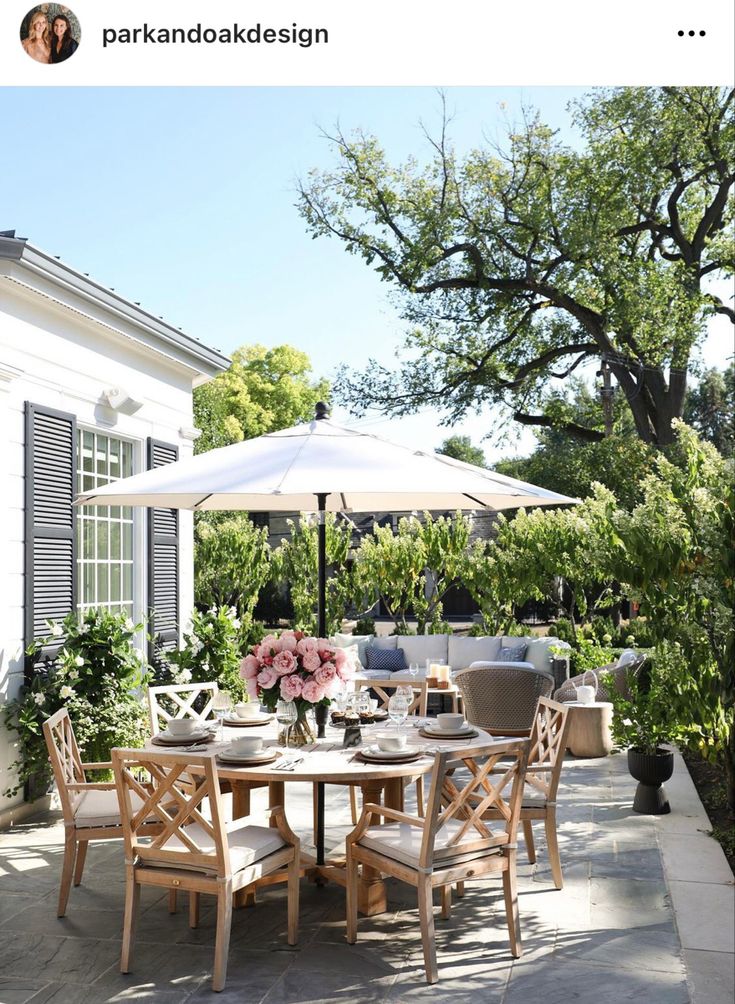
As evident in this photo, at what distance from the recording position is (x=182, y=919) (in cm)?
470

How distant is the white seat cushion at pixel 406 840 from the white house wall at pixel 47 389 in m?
3.06

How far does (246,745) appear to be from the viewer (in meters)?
4.44

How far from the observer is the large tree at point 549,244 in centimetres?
1712

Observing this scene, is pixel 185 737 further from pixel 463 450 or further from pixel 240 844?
pixel 463 450

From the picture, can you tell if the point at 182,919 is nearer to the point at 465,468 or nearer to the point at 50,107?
the point at 465,468

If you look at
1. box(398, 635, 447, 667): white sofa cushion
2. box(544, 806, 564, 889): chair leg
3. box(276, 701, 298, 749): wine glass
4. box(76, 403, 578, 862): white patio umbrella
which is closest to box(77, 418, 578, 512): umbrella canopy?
box(76, 403, 578, 862): white patio umbrella

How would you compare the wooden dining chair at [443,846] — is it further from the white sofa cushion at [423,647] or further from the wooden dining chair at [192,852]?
the white sofa cushion at [423,647]

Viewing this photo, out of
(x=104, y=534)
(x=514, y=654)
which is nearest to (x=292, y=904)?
(x=104, y=534)

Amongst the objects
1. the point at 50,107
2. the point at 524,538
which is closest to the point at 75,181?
the point at 50,107

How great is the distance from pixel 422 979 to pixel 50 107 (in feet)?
20.7

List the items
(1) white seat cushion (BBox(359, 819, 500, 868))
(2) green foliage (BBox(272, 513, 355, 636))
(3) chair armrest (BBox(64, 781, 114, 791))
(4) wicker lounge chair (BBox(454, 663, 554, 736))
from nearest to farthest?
(1) white seat cushion (BBox(359, 819, 500, 868)) < (3) chair armrest (BBox(64, 781, 114, 791)) < (4) wicker lounge chair (BBox(454, 663, 554, 736)) < (2) green foliage (BBox(272, 513, 355, 636))

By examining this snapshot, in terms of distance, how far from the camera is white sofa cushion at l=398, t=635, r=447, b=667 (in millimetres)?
12062

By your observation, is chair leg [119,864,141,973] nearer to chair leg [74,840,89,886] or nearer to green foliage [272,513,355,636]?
chair leg [74,840,89,886]
